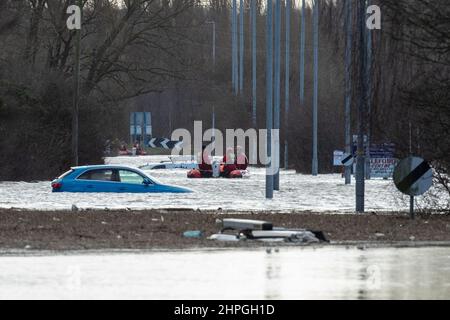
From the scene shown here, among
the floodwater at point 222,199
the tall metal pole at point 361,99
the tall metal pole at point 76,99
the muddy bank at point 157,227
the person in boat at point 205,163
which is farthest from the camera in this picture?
the person in boat at point 205,163

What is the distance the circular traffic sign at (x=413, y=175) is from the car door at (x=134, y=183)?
A: 60.4ft

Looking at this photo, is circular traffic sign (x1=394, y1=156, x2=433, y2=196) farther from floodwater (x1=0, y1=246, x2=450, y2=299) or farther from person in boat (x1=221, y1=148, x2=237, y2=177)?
person in boat (x1=221, y1=148, x2=237, y2=177)

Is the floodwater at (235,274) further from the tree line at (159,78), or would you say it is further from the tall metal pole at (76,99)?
the tall metal pole at (76,99)

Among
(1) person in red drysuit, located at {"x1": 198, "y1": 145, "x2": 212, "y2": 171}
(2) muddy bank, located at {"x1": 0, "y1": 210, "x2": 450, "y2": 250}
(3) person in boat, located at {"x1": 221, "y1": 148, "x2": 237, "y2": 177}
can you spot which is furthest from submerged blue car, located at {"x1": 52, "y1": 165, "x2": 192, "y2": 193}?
(3) person in boat, located at {"x1": 221, "y1": 148, "x2": 237, "y2": 177}

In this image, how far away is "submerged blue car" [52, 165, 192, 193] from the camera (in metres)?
44.2

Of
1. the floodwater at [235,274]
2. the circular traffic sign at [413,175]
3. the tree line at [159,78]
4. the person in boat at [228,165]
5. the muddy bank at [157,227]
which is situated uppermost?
the tree line at [159,78]

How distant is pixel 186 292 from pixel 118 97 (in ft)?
185

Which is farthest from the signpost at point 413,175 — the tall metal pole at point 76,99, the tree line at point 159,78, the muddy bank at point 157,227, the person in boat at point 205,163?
the person in boat at point 205,163

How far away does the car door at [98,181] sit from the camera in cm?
4434

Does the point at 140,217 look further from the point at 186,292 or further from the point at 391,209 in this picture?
the point at 186,292

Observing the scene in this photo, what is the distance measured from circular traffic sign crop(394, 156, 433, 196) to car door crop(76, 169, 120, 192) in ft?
61.9

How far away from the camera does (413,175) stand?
87.7ft

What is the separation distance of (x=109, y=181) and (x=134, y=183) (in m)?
0.80
